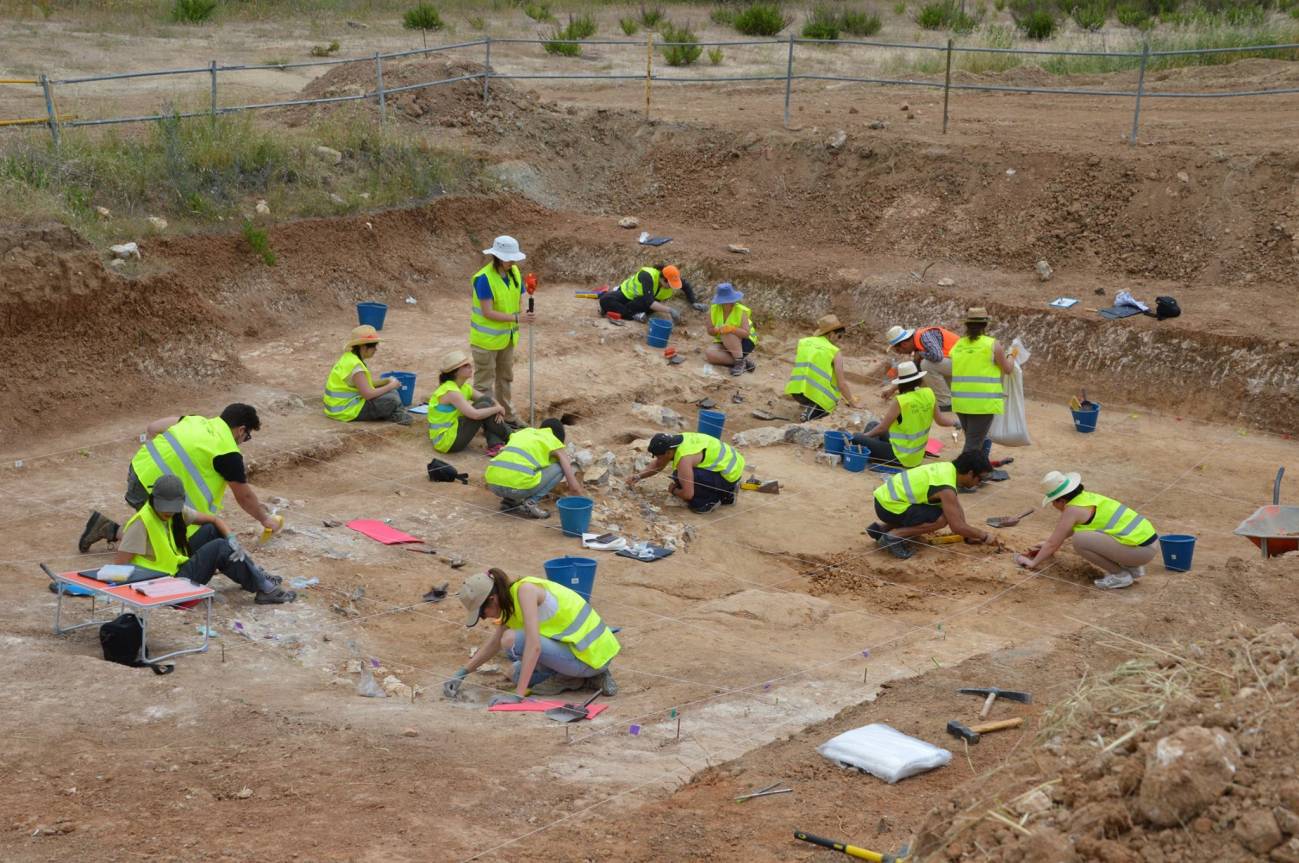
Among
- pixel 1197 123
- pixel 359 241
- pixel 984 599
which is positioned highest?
pixel 1197 123

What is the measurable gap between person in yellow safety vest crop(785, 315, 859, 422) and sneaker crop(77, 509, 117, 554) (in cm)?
701

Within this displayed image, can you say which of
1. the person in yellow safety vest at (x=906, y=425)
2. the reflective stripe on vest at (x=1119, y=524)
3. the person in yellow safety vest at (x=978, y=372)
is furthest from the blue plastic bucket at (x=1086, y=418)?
the reflective stripe on vest at (x=1119, y=524)

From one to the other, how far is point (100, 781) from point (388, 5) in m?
29.9

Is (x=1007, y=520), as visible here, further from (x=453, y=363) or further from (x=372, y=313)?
(x=372, y=313)

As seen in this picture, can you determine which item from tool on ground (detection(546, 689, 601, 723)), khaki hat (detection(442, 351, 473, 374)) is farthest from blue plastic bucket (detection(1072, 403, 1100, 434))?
tool on ground (detection(546, 689, 601, 723))

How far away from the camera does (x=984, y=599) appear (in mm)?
10156

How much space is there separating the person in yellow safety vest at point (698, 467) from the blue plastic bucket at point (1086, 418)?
4373mm

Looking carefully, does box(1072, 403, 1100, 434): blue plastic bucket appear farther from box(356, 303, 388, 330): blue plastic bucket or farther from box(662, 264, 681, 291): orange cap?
box(356, 303, 388, 330): blue plastic bucket

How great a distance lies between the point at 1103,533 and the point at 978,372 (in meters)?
2.43

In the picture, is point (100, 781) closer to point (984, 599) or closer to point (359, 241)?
point (984, 599)

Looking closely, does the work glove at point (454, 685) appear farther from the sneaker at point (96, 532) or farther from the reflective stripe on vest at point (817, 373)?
the reflective stripe on vest at point (817, 373)

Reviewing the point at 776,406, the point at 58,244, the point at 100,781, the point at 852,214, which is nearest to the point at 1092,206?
the point at 852,214

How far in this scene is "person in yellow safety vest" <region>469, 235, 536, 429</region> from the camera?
13094 mm

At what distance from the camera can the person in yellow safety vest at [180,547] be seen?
8.64m
